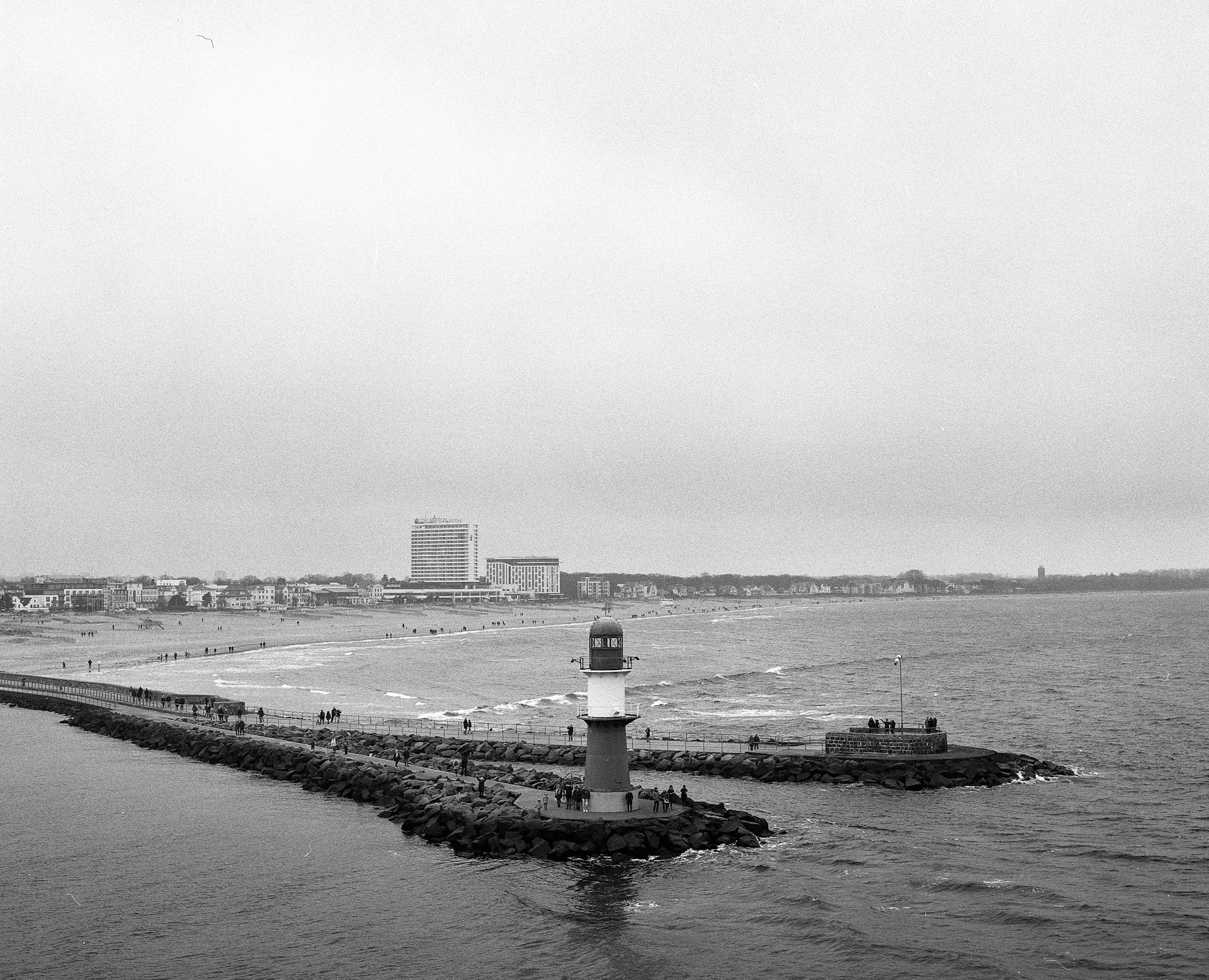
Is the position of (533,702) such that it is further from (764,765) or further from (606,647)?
(606,647)

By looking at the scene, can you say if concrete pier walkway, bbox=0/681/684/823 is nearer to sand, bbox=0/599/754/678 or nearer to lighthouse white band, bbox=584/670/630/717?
lighthouse white band, bbox=584/670/630/717

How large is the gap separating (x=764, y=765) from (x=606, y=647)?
12115 mm

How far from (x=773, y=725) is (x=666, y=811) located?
24.0m

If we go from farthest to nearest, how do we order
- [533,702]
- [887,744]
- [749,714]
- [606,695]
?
[533,702], [749,714], [887,744], [606,695]

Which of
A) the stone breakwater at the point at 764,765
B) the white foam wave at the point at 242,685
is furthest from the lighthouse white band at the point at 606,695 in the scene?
the white foam wave at the point at 242,685

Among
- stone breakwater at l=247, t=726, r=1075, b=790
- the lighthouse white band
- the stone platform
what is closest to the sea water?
stone breakwater at l=247, t=726, r=1075, b=790

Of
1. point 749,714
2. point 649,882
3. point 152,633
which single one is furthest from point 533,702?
point 152,633

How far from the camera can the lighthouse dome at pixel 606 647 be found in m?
28.5

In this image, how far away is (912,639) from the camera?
123 meters

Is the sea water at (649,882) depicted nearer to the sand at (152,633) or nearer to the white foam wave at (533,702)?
the white foam wave at (533,702)

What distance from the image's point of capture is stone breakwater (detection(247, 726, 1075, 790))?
3706cm

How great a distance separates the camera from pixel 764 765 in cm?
3838

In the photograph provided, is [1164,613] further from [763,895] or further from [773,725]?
[763,895]

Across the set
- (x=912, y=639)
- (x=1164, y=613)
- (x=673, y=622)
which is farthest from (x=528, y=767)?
(x=1164, y=613)
